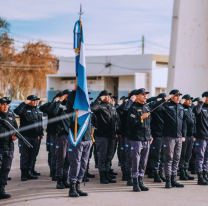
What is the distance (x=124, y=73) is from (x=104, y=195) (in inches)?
1032

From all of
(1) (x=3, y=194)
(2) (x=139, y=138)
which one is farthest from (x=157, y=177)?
(1) (x=3, y=194)

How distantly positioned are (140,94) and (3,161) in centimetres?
324

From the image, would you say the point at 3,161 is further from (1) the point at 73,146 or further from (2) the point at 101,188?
(2) the point at 101,188

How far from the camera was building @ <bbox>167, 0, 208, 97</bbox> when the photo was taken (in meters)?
14.1

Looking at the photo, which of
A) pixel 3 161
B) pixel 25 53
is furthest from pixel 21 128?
pixel 25 53

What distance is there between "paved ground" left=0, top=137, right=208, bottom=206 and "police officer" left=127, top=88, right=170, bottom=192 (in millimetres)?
367

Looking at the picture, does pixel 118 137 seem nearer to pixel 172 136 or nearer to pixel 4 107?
pixel 172 136

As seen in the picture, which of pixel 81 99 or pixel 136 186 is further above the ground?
pixel 81 99

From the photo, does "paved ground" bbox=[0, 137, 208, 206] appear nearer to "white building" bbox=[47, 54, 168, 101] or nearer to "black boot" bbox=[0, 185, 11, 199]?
"black boot" bbox=[0, 185, 11, 199]

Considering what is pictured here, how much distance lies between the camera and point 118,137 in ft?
31.0

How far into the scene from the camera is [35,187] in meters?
7.59

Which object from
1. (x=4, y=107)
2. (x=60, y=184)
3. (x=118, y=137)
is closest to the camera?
(x=4, y=107)

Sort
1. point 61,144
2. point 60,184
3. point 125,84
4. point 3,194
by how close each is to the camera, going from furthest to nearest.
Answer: point 125,84 → point 61,144 → point 60,184 → point 3,194

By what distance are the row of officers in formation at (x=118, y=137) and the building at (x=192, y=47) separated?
5.01 meters
